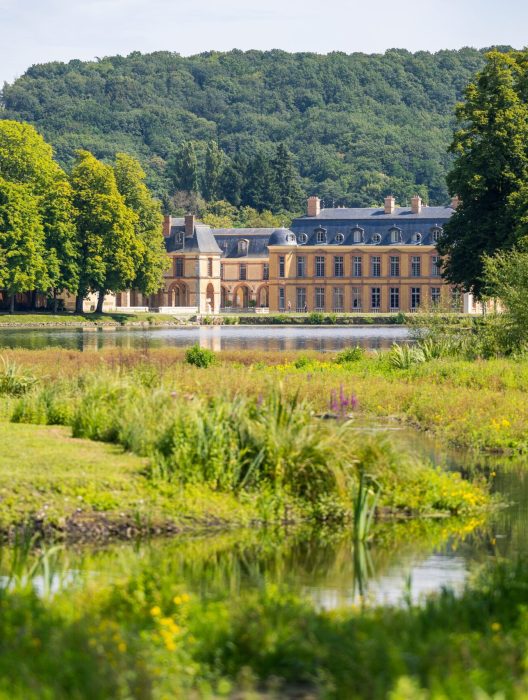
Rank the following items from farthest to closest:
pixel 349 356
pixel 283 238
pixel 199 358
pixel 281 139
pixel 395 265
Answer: pixel 281 139 < pixel 283 238 < pixel 395 265 < pixel 349 356 < pixel 199 358

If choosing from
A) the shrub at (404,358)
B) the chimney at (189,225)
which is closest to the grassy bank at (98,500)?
the shrub at (404,358)

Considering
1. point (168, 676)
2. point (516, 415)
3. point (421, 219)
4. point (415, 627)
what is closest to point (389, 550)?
point (415, 627)

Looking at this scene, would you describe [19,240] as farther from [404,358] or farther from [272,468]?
[272,468]

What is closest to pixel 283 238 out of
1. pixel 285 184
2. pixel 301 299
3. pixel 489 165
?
pixel 301 299

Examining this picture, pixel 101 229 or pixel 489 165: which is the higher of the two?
pixel 489 165

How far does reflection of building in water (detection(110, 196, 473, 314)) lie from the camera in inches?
4601

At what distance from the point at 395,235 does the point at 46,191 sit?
150 feet

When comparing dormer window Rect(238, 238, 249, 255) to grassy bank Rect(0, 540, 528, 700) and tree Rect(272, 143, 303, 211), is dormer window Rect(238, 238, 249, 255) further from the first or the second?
grassy bank Rect(0, 540, 528, 700)

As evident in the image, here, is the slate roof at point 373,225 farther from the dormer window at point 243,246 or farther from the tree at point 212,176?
the tree at point 212,176

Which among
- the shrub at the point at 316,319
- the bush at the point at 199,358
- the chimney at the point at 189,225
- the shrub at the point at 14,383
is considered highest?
the chimney at the point at 189,225

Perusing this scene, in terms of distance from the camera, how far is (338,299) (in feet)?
395

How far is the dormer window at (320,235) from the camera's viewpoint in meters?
119

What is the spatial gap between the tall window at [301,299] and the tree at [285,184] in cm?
2736

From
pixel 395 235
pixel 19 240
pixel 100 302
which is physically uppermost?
pixel 395 235
